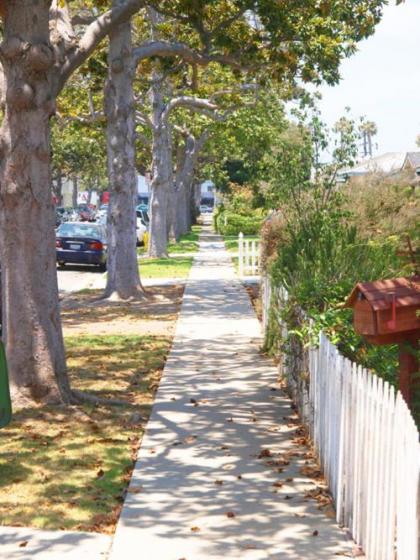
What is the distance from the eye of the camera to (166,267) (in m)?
33.8

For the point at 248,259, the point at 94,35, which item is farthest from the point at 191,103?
the point at 94,35

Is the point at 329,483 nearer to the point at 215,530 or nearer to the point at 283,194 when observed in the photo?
the point at 215,530

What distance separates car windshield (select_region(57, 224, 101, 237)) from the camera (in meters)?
35.0

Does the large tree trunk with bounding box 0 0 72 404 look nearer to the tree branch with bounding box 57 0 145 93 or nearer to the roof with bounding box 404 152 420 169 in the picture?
the tree branch with bounding box 57 0 145 93

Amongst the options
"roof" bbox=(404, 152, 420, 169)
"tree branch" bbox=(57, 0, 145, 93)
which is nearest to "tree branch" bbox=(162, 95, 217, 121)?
"tree branch" bbox=(57, 0, 145, 93)

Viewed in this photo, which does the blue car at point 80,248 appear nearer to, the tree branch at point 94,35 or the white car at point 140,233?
the white car at point 140,233

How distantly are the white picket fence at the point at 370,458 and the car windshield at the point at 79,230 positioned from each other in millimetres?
26996

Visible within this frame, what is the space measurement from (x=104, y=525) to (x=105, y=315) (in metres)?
13.7

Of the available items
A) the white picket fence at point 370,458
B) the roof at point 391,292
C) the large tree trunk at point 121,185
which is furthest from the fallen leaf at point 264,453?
the large tree trunk at point 121,185

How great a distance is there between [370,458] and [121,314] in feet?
48.8

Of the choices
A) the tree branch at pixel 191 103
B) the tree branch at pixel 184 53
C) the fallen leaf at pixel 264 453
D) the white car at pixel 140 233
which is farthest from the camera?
the white car at pixel 140 233

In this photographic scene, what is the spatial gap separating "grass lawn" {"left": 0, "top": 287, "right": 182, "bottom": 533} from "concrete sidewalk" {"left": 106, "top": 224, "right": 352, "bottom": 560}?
0.65 feet

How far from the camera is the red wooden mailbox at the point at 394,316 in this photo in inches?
271

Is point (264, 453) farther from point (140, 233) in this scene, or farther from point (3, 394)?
point (140, 233)
